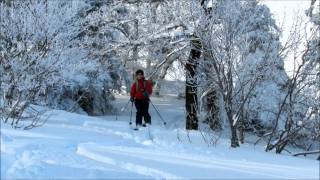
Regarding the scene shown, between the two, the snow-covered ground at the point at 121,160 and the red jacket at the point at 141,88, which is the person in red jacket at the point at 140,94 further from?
the snow-covered ground at the point at 121,160

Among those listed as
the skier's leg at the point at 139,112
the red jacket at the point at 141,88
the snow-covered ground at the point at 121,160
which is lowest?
the snow-covered ground at the point at 121,160

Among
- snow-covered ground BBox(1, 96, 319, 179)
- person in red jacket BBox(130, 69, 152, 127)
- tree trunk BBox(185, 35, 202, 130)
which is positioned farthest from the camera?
tree trunk BBox(185, 35, 202, 130)

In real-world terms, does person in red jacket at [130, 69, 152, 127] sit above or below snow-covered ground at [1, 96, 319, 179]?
above

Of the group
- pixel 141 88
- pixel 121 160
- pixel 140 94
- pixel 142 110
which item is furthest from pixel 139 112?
pixel 121 160

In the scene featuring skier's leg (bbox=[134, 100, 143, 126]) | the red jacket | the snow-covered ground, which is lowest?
the snow-covered ground

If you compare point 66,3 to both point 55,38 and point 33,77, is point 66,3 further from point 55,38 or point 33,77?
point 33,77

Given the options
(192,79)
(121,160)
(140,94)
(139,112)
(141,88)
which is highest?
(192,79)

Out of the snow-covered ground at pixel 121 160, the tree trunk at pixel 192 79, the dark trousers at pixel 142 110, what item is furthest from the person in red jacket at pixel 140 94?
the snow-covered ground at pixel 121 160

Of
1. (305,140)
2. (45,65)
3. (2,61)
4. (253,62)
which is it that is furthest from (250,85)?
(2,61)

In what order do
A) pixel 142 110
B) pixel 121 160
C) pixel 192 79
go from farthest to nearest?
1. pixel 192 79
2. pixel 142 110
3. pixel 121 160

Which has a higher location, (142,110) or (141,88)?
(141,88)

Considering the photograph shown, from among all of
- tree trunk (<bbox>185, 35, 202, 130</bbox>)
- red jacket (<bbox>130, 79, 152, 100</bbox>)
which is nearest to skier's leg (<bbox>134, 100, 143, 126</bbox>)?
red jacket (<bbox>130, 79, 152, 100</bbox>)

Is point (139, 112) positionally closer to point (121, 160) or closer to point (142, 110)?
point (142, 110)

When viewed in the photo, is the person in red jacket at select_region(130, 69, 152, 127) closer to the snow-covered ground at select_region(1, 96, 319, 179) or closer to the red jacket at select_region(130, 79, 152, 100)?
the red jacket at select_region(130, 79, 152, 100)
